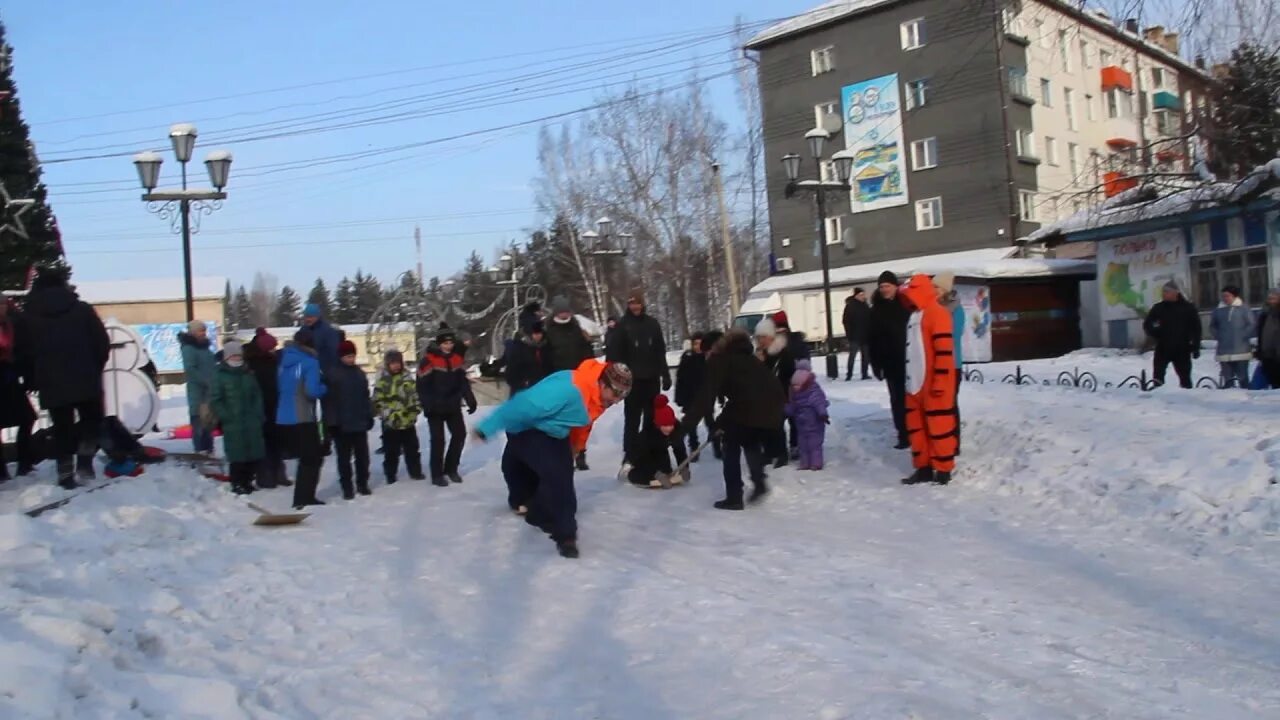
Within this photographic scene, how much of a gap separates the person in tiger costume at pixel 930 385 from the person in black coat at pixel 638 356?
8.79ft

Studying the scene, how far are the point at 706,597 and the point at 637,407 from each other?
199 inches

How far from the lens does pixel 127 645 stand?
16.2 feet

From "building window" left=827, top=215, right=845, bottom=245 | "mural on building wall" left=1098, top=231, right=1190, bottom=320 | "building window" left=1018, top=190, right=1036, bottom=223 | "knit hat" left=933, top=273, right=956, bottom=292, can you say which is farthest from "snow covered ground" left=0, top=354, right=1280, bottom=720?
"building window" left=827, top=215, right=845, bottom=245

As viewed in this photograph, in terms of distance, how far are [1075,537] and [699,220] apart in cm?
3764

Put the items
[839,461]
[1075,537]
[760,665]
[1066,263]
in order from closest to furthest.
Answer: [760,665], [1075,537], [839,461], [1066,263]

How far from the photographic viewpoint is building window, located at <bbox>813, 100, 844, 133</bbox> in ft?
150

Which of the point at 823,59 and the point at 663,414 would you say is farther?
the point at 823,59

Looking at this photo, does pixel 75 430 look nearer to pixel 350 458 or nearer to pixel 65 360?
pixel 65 360

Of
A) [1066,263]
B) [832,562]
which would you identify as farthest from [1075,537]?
[1066,263]

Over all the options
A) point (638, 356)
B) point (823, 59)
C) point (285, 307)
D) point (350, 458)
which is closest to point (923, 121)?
point (823, 59)

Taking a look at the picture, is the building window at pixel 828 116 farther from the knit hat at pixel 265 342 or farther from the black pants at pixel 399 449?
the knit hat at pixel 265 342

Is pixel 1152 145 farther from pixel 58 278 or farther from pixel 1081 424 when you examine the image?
pixel 58 278

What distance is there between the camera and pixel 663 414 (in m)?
10.8

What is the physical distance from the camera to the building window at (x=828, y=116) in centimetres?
4581
